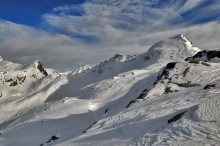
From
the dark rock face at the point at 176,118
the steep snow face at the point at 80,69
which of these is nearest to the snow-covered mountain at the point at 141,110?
the dark rock face at the point at 176,118

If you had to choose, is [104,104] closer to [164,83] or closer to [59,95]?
[164,83]

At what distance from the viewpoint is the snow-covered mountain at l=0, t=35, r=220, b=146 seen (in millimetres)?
17703

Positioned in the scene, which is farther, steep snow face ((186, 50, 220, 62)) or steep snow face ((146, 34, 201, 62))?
steep snow face ((146, 34, 201, 62))

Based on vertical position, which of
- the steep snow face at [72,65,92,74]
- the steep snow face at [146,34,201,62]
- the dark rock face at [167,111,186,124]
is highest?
the steep snow face at [72,65,92,74]

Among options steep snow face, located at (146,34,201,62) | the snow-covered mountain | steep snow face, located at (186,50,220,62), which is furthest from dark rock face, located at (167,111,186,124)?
steep snow face, located at (146,34,201,62)

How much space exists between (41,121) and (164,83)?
23.7 meters

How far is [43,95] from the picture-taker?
144 m

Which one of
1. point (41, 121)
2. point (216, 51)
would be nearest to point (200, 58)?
point (216, 51)

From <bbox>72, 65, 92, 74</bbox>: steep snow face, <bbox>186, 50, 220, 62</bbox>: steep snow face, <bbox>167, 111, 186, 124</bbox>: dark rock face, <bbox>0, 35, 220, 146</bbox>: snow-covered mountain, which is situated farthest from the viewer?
<bbox>72, 65, 92, 74</bbox>: steep snow face

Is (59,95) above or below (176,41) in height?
below

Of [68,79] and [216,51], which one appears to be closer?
[216,51]

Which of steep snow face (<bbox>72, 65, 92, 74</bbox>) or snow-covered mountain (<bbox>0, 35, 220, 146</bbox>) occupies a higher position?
steep snow face (<bbox>72, 65, 92, 74</bbox>)

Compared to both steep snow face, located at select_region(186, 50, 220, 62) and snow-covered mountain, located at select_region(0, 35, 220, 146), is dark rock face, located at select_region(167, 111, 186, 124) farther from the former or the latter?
steep snow face, located at select_region(186, 50, 220, 62)

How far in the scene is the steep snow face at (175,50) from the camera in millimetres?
115938
